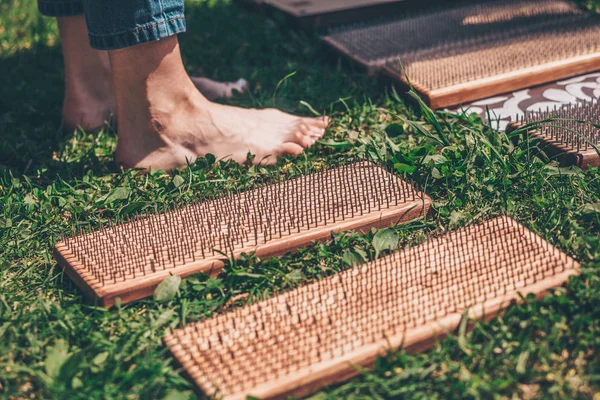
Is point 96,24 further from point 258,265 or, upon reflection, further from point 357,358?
point 357,358

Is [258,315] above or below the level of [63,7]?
below

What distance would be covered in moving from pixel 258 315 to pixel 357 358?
0.26m

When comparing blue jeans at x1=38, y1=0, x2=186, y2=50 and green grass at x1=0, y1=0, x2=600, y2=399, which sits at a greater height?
blue jeans at x1=38, y1=0, x2=186, y2=50

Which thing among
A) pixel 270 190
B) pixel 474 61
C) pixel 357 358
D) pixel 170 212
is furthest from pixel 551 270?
pixel 474 61

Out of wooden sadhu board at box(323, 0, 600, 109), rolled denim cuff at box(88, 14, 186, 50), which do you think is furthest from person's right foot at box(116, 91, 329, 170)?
wooden sadhu board at box(323, 0, 600, 109)

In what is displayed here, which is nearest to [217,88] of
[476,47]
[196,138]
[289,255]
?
[196,138]

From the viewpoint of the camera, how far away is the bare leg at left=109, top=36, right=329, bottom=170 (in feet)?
7.16

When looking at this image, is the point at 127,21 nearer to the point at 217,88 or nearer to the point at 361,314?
the point at 217,88

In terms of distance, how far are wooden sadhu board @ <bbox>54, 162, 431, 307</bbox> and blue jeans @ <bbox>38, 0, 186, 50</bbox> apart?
530 millimetres

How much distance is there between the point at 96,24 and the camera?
2074 millimetres

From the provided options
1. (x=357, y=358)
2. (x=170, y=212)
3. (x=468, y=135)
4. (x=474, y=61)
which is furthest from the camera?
(x=474, y=61)

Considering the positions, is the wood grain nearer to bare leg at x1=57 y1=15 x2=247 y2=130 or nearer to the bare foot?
the bare foot

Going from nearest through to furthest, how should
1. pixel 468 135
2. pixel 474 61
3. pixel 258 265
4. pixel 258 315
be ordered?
pixel 258 315 < pixel 258 265 < pixel 468 135 < pixel 474 61

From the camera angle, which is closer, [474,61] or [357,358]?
[357,358]
